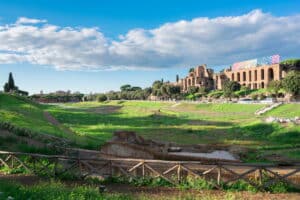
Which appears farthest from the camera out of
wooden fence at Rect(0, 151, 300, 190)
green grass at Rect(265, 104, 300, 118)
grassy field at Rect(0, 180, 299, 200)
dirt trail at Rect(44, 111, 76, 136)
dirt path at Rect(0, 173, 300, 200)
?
green grass at Rect(265, 104, 300, 118)

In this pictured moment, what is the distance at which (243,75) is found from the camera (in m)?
135

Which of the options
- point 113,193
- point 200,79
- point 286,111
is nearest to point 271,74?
point 200,79

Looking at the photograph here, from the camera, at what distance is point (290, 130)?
3688 centimetres

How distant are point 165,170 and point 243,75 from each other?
4879 inches

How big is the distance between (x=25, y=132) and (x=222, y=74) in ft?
408

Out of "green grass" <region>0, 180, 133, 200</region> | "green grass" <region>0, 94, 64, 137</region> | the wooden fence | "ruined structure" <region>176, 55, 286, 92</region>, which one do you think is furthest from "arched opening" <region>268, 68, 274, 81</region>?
"green grass" <region>0, 180, 133, 200</region>

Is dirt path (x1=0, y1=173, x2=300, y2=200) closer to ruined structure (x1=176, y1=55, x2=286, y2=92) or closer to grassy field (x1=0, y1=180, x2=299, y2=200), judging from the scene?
grassy field (x1=0, y1=180, x2=299, y2=200)

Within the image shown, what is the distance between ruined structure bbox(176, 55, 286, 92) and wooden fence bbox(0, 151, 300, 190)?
101833mm

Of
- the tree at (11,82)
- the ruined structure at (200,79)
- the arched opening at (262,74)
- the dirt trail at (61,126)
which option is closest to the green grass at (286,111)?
the dirt trail at (61,126)

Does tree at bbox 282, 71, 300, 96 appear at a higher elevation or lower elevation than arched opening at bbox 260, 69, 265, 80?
lower

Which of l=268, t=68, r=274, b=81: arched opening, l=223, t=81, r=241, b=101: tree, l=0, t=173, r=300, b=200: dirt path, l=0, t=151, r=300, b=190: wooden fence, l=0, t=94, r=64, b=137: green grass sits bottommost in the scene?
l=0, t=173, r=300, b=200: dirt path

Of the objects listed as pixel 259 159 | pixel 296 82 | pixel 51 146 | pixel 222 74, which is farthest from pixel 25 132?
pixel 222 74

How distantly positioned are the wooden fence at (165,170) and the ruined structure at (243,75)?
334 feet

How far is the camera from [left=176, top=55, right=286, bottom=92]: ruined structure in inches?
4656
